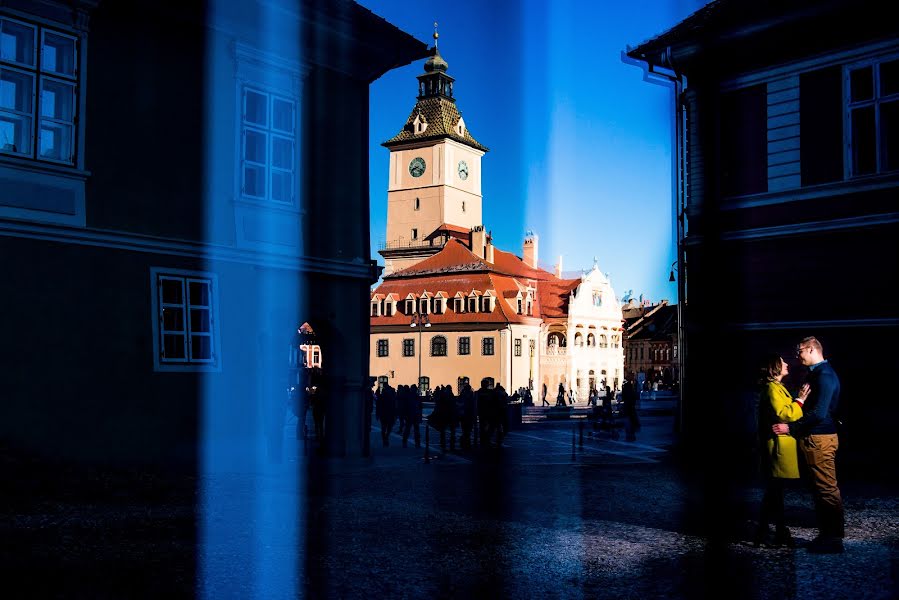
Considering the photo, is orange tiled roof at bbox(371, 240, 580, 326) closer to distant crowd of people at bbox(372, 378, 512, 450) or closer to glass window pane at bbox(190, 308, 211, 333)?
Answer: distant crowd of people at bbox(372, 378, 512, 450)

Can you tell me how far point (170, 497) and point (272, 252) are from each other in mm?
6609

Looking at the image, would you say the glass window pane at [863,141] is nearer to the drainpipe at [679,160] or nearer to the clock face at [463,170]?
the drainpipe at [679,160]

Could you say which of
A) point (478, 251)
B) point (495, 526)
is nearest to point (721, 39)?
point (495, 526)

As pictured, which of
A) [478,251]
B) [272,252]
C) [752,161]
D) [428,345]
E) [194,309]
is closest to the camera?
[194,309]

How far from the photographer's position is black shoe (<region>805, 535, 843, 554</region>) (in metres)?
8.96

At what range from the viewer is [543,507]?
1237cm

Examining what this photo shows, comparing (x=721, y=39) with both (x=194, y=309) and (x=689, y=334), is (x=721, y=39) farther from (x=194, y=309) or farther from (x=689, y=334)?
(x=194, y=309)

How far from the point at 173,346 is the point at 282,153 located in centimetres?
469

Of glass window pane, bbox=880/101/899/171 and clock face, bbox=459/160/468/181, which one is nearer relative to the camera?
glass window pane, bbox=880/101/899/171

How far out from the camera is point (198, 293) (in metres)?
16.6

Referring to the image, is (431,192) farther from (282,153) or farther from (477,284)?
(282,153)

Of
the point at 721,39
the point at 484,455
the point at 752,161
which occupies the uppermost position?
the point at 721,39

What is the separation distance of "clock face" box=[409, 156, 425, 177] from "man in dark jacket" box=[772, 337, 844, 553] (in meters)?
100

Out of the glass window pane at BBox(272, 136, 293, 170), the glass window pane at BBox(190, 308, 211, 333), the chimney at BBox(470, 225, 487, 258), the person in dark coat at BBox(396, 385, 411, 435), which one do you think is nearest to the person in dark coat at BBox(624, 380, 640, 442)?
the person in dark coat at BBox(396, 385, 411, 435)
